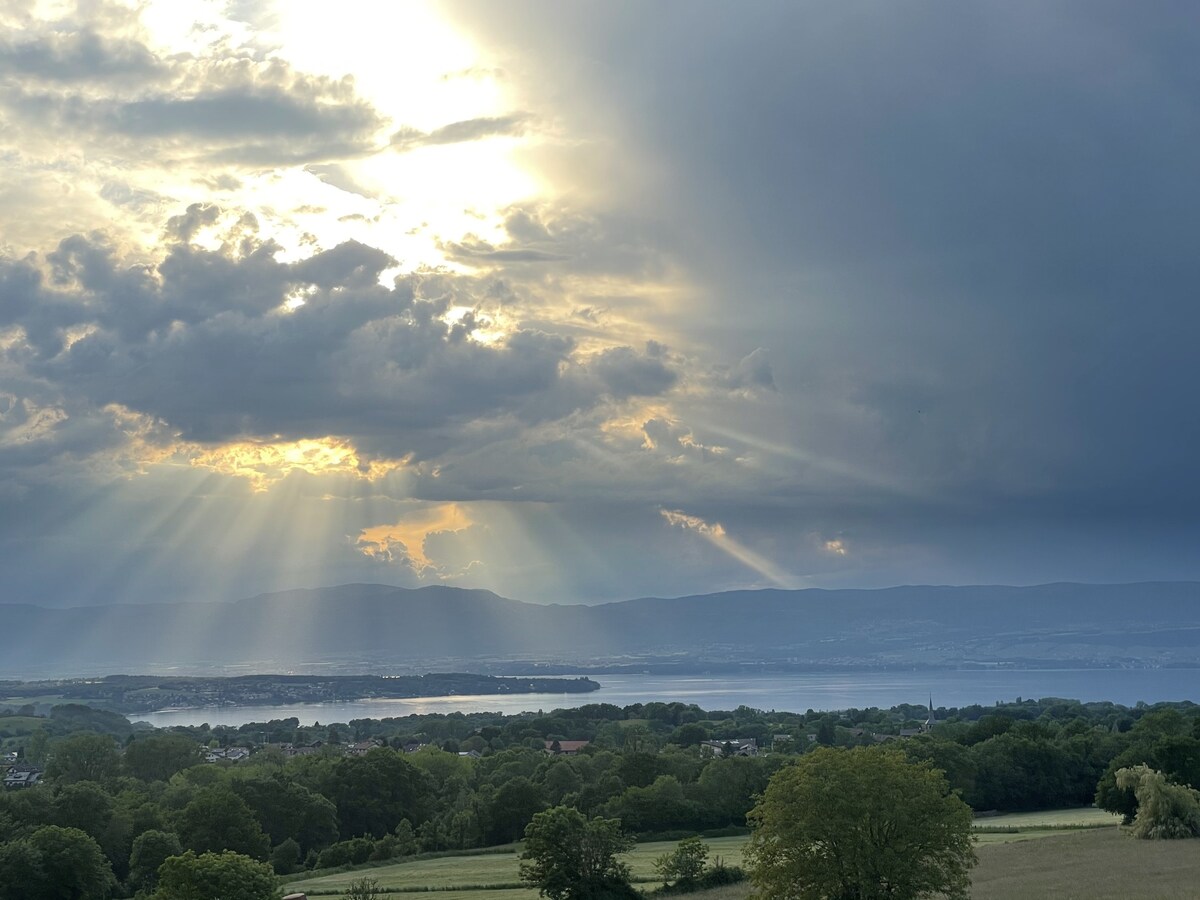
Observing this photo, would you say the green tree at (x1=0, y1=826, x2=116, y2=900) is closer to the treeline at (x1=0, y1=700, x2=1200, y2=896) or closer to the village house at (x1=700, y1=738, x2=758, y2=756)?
the treeline at (x1=0, y1=700, x2=1200, y2=896)

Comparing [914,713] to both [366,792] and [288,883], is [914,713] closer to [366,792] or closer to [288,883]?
[366,792]

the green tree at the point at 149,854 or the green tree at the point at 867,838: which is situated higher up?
the green tree at the point at 867,838

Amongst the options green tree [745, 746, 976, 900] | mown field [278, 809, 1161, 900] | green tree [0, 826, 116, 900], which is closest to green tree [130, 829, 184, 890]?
green tree [0, 826, 116, 900]

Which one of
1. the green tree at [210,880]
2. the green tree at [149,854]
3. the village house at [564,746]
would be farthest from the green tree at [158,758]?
the green tree at [210,880]

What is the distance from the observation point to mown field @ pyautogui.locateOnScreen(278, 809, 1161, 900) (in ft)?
127

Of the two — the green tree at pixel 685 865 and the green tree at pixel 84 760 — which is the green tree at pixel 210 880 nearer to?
the green tree at pixel 685 865

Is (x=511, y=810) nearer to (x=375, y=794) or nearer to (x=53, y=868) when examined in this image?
(x=375, y=794)

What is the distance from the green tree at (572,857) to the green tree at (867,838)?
7.81 metres

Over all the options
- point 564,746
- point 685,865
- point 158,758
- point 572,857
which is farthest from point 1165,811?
point 564,746

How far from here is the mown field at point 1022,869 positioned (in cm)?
3881

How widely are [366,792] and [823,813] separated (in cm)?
5426

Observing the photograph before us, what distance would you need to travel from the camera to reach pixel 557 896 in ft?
131

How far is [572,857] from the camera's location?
131 feet

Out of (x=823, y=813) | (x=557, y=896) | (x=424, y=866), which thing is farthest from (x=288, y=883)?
(x=823, y=813)
